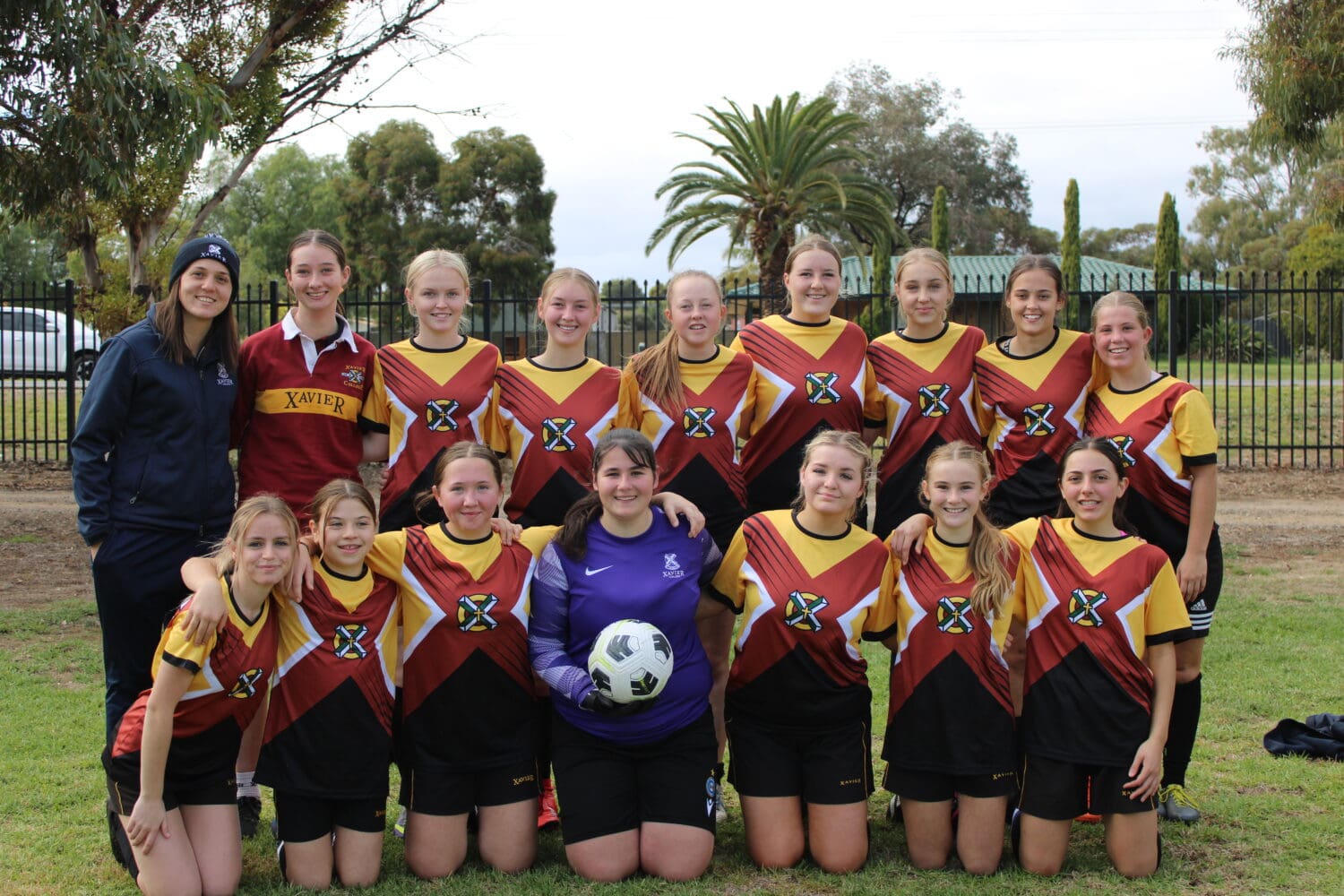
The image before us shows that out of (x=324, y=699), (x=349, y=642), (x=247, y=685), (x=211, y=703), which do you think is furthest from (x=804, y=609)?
(x=211, y=703)

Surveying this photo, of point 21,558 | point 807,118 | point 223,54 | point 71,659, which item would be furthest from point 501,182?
point 71,659

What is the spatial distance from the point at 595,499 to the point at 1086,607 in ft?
5.96

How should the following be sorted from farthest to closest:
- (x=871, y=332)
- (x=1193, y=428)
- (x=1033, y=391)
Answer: (x=871, y=332) → (x=1033, y=391) → (x=1193, y=428)

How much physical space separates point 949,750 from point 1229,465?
12.5 metres

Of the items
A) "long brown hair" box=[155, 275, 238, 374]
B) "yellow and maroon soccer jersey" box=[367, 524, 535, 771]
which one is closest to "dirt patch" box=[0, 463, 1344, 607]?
"long brown hair" box=[155, 275, 238, 374]

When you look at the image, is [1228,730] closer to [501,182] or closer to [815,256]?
[815,256]

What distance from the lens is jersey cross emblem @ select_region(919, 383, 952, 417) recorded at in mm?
4871

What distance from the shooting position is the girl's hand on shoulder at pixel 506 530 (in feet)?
14.3

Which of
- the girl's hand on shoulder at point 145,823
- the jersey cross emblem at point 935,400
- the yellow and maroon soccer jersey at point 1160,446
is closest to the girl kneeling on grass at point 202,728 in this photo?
the girl's hand on shoulder at point 145,823

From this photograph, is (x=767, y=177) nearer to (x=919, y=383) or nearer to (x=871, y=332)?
(x=871, y=332)

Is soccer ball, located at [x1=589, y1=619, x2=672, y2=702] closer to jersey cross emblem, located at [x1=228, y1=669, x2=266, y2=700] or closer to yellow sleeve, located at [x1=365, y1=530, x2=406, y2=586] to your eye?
yellow sleeve, located at [x1=365, y1=530, x2=406, y2=586]

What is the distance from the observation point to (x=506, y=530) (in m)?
4.36

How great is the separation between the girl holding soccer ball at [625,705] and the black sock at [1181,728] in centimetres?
191

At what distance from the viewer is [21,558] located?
34.5 ft
